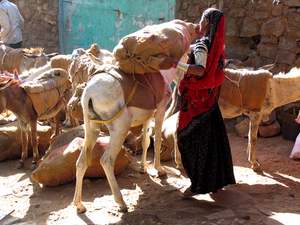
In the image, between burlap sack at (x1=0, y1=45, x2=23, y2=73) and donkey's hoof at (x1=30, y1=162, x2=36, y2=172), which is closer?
donkey's hoof at (x1=30, y1=162, x2=36, y2=172)

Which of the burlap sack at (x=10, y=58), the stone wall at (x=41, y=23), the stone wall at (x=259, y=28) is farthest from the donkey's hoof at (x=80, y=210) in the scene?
the stone wall at (x=41, y=23)

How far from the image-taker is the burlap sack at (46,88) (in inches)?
178

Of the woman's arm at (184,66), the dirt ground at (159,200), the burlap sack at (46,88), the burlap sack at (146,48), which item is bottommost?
the dirt ground at (159,200)

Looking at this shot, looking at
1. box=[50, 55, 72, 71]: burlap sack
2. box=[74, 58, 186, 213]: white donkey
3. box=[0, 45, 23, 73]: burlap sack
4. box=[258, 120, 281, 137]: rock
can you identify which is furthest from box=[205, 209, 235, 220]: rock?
box=[0, 45, 23, 73]: burlap sack

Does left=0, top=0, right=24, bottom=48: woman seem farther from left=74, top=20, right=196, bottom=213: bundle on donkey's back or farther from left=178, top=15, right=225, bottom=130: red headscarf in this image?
left=178, top=15, right=225, bottom=130: red headscarf

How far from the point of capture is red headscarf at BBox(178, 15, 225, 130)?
2744 millimetres

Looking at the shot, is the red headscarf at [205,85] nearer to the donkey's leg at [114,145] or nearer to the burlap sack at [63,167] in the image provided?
the donkey's leg at [114,145]

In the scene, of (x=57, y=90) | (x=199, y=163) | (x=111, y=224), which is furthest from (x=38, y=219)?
(x=57, y=90)

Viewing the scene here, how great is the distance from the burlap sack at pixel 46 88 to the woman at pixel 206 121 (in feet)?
9.45

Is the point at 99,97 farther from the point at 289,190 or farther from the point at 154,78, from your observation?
the point at 289,190

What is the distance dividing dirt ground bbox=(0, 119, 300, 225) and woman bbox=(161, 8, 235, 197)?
12.2 inches

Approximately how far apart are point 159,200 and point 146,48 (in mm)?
1919

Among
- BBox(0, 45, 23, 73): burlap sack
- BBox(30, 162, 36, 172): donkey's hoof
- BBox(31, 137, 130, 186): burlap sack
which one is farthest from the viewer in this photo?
BBox(0, 45, 23, 73): burlap sack

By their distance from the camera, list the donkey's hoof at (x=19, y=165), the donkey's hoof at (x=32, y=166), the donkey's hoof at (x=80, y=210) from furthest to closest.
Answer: the donkey's hoof at (x=19, y=165) < the donkey's hoof at (x=32, y=166) < the donkey's hoof at (x=80, y=210)
